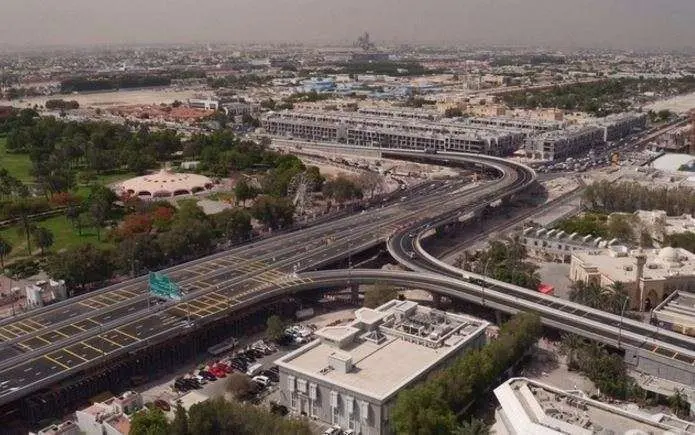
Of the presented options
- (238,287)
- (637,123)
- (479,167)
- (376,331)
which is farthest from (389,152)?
(376,331)

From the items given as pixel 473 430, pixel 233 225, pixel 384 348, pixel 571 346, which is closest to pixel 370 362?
pixel 384 348

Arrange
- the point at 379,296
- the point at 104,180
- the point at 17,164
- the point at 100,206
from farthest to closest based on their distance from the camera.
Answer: the point at 17,164, the point at 104,180, the point at 100,206, the point at 379,296

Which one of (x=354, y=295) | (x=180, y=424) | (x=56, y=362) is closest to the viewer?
(x=180, y=424)

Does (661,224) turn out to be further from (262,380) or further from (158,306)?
(158,306)

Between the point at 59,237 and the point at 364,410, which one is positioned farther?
the point at 59,237

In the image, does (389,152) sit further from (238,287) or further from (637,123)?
(238,287)

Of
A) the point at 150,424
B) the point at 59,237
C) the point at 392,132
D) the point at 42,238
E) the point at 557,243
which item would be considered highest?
the point at 392,132

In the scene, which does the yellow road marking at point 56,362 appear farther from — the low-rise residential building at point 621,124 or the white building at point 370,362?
the low-rise residential building at point 621,124
